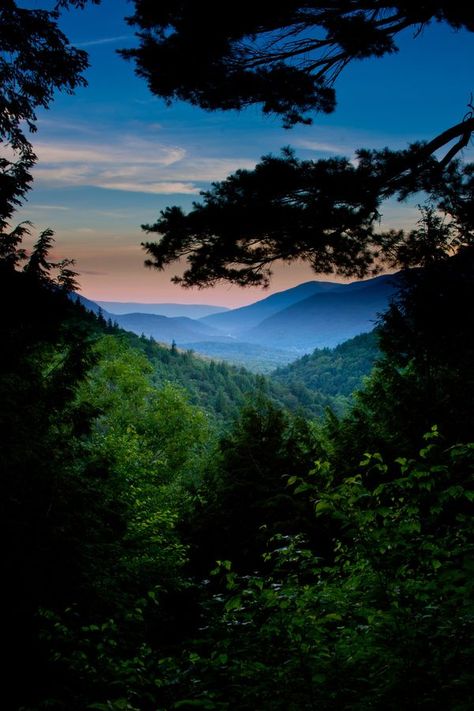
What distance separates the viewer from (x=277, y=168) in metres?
7.26

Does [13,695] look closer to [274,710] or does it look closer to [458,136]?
[274,710]

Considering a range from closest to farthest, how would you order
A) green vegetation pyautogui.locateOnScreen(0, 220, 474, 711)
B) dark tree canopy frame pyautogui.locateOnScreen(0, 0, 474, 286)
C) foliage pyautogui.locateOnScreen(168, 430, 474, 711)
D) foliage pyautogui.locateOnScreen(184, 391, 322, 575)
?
foliage pyautogui.locateOnScreen(168, 430, 474, 711) < green vegetation pyautogui.locateOnScreen(0, 220, 474, 711) < dark tree canopy frame pyautogui.locateOnScreen(0, 0, 474, 286) < foliage pyautogui.locateOnScreen(184, 391, 322, 575)

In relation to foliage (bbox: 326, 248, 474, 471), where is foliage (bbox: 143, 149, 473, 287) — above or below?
above

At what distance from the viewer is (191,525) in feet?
54.0

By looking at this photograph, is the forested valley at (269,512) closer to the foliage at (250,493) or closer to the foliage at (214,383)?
the foliage at (250,493)

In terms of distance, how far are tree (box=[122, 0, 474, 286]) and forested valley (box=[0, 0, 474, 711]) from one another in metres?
0.04

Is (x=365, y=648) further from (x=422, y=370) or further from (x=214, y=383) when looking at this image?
(x=214, y=383)

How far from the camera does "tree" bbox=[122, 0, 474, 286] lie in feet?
21.6

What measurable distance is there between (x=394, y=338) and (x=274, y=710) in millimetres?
7366

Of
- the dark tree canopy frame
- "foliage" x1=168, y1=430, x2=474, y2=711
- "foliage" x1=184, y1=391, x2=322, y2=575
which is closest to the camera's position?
"foliage" x1=168, y1=430, x2=474, y2=711

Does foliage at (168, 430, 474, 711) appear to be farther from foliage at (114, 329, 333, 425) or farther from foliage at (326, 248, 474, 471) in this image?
foliage at (114, 329, 333, 425)

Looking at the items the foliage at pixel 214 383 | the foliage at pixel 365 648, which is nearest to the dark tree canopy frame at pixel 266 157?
the foliage at pixel 365 648

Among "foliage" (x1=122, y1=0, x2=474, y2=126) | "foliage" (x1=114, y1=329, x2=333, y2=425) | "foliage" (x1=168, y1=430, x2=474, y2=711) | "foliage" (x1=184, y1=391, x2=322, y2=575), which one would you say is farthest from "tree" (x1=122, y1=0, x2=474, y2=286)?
"foliage" (x1=114, y1=329, x2=333, y2=425)

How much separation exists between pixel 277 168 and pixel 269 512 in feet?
35.8
